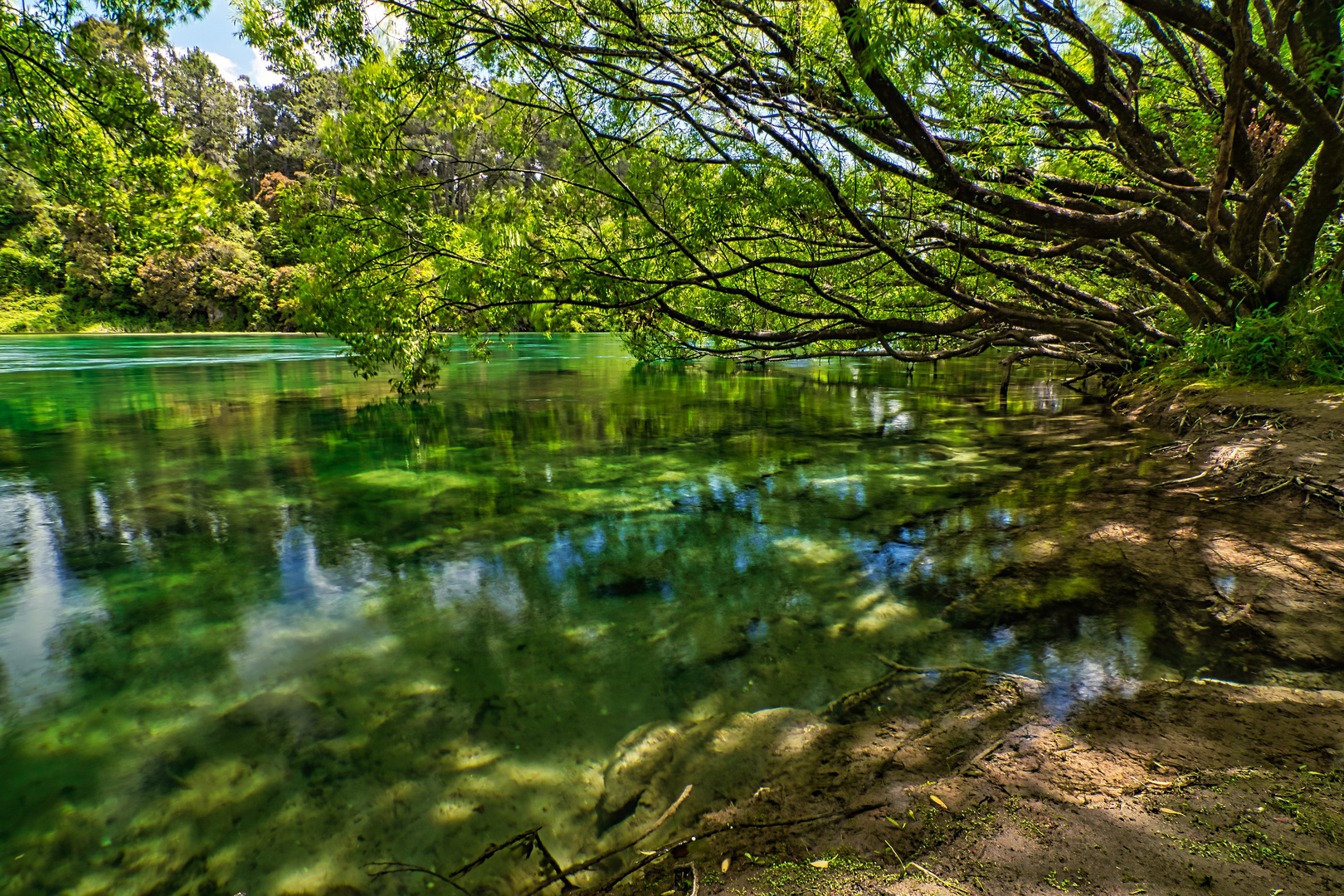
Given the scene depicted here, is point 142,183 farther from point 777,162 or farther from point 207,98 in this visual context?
point 207,98

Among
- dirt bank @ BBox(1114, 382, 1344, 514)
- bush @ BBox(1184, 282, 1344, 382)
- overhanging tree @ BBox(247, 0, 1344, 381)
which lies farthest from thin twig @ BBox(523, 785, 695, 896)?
bush @ BBox(1184, 282, 1344, 382)

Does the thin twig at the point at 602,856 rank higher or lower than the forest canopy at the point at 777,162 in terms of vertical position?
lower

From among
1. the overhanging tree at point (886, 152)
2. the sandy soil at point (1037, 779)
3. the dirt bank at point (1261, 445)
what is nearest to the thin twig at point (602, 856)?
the sandy soil at point (1037, 779)

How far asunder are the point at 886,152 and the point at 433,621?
6806mm

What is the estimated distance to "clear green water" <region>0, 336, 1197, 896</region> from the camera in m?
2.11

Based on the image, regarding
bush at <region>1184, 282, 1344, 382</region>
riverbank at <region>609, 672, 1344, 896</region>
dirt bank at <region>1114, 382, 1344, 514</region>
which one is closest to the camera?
riverbank at <region>609, 672, 1344, 896</region>

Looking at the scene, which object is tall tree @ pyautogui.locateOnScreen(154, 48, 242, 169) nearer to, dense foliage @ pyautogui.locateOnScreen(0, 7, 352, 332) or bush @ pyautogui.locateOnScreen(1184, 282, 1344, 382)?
dense foliage @ pyautogui.locateOnScreen(0, 7, 352, 332)

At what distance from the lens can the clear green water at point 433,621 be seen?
6.91 ft

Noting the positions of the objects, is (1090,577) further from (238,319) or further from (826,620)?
(238,319)

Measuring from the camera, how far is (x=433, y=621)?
11.5 feet

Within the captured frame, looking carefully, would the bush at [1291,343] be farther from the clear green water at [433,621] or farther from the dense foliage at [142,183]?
the dense foliage at [142,183]

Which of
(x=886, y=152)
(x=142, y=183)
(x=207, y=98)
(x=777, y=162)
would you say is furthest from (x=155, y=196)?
(x=207, y=98)

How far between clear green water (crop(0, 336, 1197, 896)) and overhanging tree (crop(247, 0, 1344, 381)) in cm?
213

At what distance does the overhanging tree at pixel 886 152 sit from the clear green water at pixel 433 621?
2.13m
